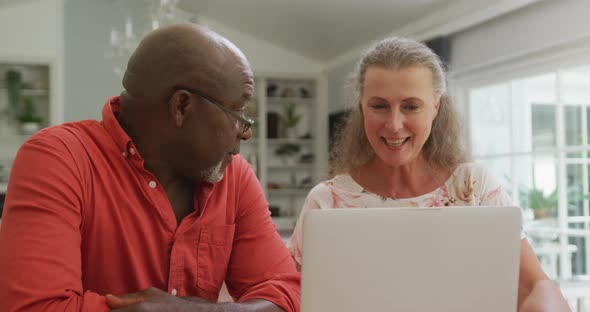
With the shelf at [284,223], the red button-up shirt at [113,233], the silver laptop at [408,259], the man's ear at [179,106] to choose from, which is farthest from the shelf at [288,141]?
the silver laptop at [408,259]

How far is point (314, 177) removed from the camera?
7.67m

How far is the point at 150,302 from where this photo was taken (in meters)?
1.07

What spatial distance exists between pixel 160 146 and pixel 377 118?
566mm

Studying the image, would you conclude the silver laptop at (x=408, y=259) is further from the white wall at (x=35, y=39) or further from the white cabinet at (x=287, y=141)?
the white cabinet at (x=287, y=141)

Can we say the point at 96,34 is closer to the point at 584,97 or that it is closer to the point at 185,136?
the point at 584,97

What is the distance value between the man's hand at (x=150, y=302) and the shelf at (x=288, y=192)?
631 centimetres

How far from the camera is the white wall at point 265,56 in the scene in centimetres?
727

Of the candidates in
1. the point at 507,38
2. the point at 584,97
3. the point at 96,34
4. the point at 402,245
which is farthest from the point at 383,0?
the point at 402,245

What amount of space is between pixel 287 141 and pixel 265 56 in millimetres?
1095

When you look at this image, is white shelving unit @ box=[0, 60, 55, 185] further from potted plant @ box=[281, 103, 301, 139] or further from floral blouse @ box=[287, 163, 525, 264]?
floral blouse @ box=[287, 163, 525, 264]

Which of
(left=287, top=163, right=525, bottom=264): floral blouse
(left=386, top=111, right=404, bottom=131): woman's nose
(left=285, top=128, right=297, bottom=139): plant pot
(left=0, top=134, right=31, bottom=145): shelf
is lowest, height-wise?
(left=287, top=163, right=525, bottom=264): floral blouse

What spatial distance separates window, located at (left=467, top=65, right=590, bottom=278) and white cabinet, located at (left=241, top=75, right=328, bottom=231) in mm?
3279

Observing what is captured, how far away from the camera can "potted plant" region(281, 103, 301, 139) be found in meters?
7.66

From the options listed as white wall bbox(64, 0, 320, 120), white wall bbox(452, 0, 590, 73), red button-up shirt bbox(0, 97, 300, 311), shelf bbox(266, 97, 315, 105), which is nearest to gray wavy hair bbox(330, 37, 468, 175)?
red button-up shirt bbox(0, 97, 300, 311)
